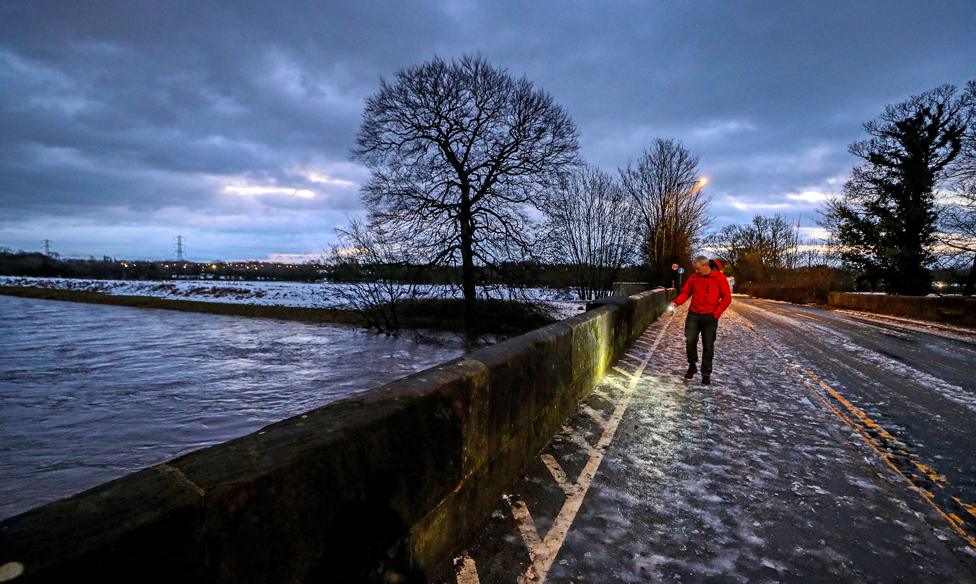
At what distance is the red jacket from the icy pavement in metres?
1.87

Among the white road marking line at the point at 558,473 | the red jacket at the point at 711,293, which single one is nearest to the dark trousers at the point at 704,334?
the red jacket at the point at 711,293

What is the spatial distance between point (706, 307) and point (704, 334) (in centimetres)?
45

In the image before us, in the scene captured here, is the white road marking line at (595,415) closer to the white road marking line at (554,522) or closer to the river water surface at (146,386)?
the white road marking line at (554,522)

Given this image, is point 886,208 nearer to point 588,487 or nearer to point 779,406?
point 779,406

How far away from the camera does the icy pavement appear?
8.36ft

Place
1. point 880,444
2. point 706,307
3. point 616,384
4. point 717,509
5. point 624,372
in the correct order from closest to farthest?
point 717,509, point 880,444, point 616,384, point 706,307, point 624,372

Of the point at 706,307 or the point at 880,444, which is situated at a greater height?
the point at 706,307

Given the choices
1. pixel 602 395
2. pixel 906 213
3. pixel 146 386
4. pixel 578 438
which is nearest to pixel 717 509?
pixel 578 438

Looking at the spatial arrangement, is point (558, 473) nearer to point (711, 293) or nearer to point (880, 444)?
point (880, 444)

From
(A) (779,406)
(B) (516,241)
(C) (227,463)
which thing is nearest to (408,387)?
(C) (227,463)

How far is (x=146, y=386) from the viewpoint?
9.31 m

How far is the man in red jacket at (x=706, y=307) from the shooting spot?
6.92 meters

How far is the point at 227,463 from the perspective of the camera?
1534mm

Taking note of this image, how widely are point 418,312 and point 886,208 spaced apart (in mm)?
30009
